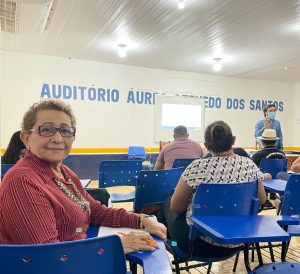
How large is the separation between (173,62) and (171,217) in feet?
19.1

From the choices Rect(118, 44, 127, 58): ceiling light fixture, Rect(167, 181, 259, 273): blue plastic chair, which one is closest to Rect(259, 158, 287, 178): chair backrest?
Rect(167, 181, 259, 273): blue plastic chair

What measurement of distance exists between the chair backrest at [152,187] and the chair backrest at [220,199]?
717 millimetres

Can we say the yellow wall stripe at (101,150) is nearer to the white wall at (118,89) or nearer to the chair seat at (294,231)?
the white wall at (118,89)

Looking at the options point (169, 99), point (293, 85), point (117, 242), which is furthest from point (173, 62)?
point (117, 242)

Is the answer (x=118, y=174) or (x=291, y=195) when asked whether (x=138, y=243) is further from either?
(x=118, y=174)

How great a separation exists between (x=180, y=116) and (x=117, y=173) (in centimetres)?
517

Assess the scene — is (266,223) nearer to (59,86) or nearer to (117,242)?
(117,242)

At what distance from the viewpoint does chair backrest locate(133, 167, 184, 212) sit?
94.7 inches

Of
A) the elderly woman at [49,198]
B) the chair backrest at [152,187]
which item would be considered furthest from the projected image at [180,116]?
the elderly woman at [49,198]

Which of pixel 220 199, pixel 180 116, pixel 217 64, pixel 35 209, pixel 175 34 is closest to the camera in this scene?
pixel 35 209

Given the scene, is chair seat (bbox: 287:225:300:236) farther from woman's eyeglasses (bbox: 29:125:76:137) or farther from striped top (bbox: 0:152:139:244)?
woman's eyeglasses (bbox: 29:125:76:137)

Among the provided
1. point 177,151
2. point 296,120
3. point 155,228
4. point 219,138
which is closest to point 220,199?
point 219,138

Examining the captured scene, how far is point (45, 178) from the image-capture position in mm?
1249

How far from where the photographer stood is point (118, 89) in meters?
7.72
